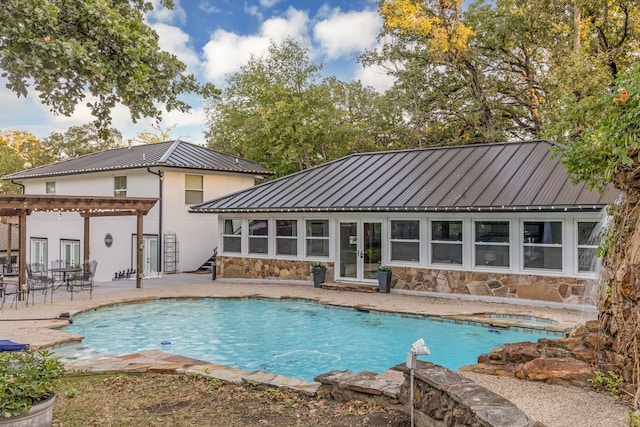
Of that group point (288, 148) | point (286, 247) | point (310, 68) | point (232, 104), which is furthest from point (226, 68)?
point (286, 247)

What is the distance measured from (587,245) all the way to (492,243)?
6.87 ft

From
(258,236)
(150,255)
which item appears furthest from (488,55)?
(150,255)

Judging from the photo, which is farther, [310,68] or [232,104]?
[232,104]

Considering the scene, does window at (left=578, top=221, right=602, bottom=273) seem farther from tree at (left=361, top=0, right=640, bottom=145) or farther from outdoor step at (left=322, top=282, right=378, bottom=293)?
tree at (left=361, top=0, right=640, bottom=145)

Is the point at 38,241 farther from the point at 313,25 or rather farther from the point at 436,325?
the point at 436,325

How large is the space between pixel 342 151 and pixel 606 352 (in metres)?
20.9

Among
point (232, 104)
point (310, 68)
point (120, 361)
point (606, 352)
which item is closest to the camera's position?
point (606, 352)

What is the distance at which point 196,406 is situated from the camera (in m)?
5.02

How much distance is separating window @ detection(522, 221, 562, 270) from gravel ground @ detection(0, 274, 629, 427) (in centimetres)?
102

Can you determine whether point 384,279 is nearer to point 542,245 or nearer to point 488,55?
point 542,245

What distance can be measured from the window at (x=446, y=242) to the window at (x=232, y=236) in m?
6.73

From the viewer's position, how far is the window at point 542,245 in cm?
1130

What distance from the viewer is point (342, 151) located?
25391 millimetres

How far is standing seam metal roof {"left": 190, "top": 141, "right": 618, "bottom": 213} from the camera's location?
439 inches
